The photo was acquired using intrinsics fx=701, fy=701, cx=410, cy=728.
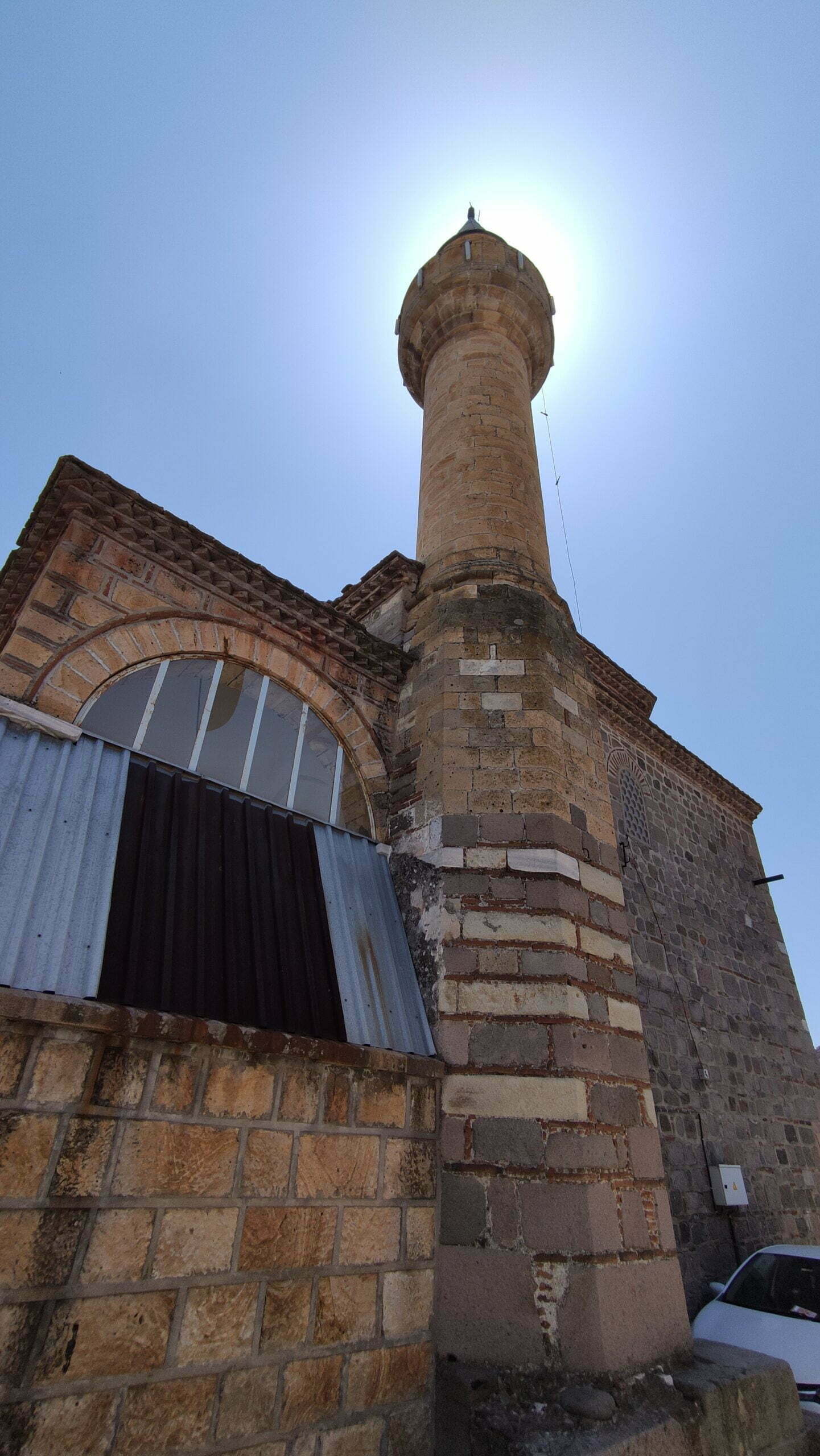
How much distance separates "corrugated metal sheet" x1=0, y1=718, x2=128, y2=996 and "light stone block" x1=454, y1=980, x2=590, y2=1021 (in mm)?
2010

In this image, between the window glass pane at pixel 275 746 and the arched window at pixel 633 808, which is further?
the arched window at pixel 633 808

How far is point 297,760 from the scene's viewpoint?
523cm

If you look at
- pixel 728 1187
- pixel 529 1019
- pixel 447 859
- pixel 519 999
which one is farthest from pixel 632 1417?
pixel 728 1187

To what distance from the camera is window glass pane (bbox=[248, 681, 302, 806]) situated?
503 centimetres

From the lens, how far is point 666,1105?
6902 mm

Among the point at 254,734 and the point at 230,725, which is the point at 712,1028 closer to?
the point at 254,734

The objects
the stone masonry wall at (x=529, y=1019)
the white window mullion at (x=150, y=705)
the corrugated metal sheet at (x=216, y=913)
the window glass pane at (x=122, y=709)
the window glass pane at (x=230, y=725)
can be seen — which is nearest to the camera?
the corrugated metal sheet at (x=216, y=913)

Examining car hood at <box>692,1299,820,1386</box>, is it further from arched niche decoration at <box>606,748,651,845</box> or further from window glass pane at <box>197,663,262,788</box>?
window glass pane at <box>197,663,262,788</box>

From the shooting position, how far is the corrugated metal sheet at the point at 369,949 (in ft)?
12.4

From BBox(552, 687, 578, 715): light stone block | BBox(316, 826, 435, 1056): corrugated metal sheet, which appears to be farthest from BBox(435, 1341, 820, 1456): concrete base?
BBox(552, 687, 578, 715): light stone block

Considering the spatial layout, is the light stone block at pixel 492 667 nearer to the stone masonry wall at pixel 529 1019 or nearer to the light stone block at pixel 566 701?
the stone masonry wall at pixel 529 1019

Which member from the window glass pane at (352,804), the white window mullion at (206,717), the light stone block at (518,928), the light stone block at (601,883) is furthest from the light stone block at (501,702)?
the white window mullion at (206,717)

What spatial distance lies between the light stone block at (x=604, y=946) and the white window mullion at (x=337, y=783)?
6.37ft

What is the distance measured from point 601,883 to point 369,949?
1.64m
